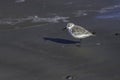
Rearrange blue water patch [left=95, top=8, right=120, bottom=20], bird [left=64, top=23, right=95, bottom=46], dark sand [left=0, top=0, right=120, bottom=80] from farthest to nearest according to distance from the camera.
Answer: blue water patch [left=95, top=8, right=120, bottom=20] < bird [left=64, top=23, right=95, bottom=46] < dark sand [left=0, top=0, right=120, bottom=80]

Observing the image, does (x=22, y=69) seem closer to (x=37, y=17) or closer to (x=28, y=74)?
(x=28, y=74)

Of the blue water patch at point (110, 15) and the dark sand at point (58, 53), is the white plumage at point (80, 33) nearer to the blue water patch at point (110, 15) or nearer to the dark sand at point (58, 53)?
the dark sand at point (58, 53)

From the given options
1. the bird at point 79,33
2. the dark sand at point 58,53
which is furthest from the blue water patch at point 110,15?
the bird at point 79,33

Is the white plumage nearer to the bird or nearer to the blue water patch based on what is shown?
the bird

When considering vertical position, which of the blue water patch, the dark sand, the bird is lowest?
the blue water patch

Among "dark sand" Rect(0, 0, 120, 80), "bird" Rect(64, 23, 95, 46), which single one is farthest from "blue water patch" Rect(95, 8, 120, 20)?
"bird" Rect(64, 23, 95, 46)

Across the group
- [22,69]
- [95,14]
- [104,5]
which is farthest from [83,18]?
[22,69]

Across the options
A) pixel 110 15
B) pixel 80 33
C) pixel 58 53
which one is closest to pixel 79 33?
pixel 80 33

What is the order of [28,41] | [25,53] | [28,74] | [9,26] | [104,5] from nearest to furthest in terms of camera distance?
[28,74]
[25,53]
[28,41]
[9,26]
[104,5]

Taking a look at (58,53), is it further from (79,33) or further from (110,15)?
(110,15)
